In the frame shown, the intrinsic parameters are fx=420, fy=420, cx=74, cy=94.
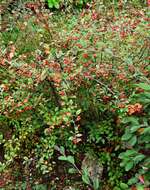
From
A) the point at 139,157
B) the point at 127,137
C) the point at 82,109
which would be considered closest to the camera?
the point at 139,157

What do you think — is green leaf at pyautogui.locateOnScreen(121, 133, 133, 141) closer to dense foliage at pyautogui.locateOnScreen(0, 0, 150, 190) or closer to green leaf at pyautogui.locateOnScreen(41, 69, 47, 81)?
dense foliage at pyautogui.locateOnScreen(0, 0, 150, 190)

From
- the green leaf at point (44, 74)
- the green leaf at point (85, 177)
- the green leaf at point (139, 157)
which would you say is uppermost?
the green leaf at point (44, 74)

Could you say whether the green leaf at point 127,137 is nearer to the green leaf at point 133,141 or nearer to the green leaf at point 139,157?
the green leaf at point 133,141

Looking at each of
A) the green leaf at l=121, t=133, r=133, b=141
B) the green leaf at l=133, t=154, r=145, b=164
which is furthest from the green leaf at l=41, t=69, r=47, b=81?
the green leaf at l=133, t=154, r=145, b=164

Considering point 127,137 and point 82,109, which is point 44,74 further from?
point 127,137

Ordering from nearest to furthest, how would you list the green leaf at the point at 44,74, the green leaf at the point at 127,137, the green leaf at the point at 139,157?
the green leaf at the point at 139,157 → the green leaf at the point at 127,137 → the green leaf at the point at 44,74

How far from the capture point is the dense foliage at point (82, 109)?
311cm

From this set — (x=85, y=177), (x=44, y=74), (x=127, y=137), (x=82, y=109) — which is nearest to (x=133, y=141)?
(x=127, y=137)

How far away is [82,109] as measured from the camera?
3432 mm

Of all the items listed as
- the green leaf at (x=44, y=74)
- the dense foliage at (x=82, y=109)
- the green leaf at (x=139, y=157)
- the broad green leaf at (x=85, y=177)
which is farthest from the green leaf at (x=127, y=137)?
the green leaf at (x=44, y=74)

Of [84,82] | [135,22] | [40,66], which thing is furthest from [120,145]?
[135,22]

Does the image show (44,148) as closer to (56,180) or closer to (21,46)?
(56,180)

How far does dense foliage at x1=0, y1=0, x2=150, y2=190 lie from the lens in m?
3.11

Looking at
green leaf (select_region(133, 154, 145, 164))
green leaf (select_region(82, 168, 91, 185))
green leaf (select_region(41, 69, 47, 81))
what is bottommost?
green leaf (select_region(82, 168, 91, 185))
